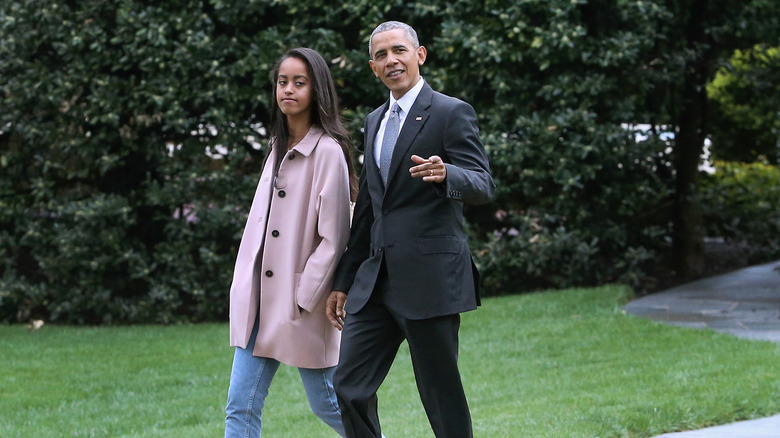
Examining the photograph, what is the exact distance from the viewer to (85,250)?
965 cm

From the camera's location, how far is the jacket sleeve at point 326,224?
12.9 ft

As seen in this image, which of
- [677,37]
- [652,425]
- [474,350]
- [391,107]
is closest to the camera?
[391,107]

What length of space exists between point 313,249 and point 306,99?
23.6 inches

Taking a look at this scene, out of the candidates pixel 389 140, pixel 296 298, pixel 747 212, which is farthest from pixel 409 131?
pixel 747 212

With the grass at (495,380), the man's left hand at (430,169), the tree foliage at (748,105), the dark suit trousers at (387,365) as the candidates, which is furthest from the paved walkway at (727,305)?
the man's left hand at (430,169)

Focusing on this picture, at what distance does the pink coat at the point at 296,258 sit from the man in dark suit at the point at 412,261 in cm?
18

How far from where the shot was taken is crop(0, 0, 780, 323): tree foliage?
369 inches

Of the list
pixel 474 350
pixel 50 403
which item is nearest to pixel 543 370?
pixel 474 350

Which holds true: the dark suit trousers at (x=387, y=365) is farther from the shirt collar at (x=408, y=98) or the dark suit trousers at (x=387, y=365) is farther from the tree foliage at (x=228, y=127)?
the tree foliage at (x=228, y=127)

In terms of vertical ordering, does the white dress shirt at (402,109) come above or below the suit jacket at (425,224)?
above

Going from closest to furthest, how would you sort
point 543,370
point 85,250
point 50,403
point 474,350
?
1. point 50,403
2. point 543,370
3. point 474,350
4. point 85,250

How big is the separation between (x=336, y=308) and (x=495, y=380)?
322cm

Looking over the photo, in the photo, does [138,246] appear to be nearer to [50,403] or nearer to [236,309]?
[50,403]

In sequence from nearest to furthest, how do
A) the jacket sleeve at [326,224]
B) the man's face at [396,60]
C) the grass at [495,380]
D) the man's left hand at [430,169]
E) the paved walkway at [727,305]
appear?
1. the man's left hand at [430,169]
2. the man's face at [396,60]
3. the jacket sleeve at [326,224]
4. the grass at [495,380]
5. the paved walkway at [727,305]
